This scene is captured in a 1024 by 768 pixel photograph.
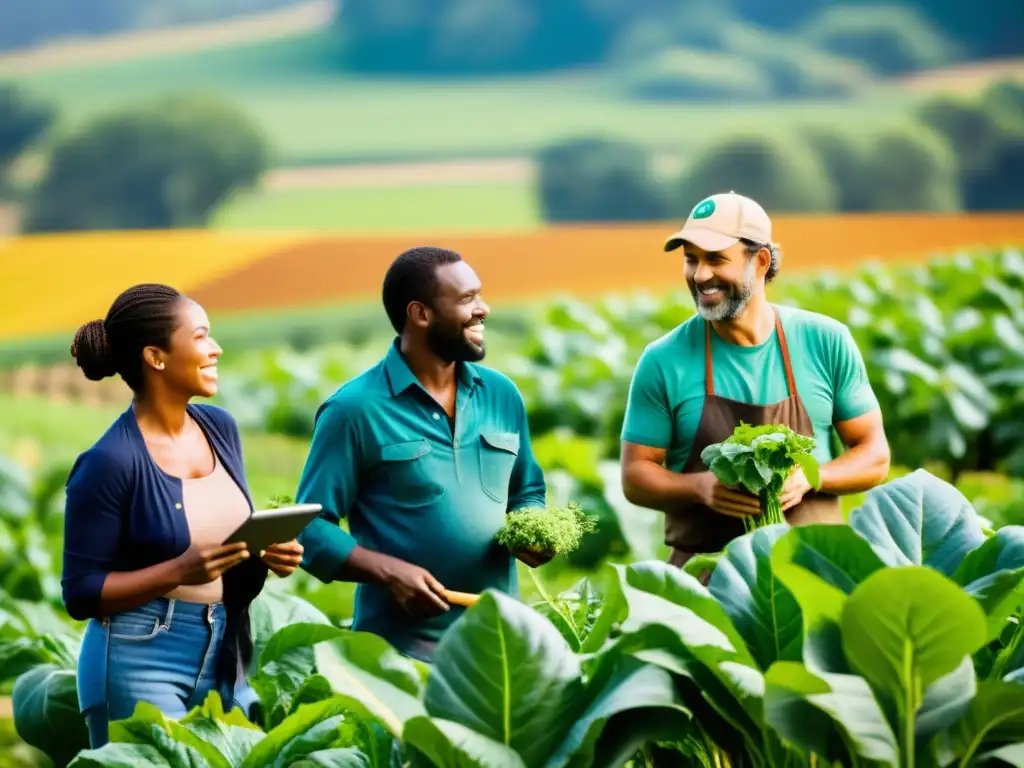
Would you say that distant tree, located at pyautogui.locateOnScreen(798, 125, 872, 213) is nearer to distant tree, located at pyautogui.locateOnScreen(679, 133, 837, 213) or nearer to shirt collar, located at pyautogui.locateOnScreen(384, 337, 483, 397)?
distant tree, located at pyautogui.locateOnScreen(679, 133, 837, 213)

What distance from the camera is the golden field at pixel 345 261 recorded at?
2038cm

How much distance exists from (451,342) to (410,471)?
0.87ft

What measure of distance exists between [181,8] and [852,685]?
32.1m

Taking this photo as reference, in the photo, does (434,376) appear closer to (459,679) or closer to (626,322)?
(459,679)

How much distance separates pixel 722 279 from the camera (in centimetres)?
334

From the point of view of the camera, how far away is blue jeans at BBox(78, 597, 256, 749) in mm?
3102

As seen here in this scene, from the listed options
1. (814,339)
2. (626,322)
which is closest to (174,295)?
(814,339)

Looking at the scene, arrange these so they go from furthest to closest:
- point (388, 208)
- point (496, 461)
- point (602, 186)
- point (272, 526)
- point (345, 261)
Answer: point (388, 208) < point (602, 186) < point (345, 261) < point (496, 461) < point (272, 526)

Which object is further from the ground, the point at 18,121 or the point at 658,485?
the point at 18,121

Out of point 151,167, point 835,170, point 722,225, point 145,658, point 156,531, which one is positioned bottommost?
point 145,658

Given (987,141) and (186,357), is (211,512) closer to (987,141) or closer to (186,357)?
(186,357)

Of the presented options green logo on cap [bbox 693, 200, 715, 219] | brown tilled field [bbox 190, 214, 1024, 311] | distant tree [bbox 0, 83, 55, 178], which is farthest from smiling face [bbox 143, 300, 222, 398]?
distant tree [bbox 0, 83, 55, 178]

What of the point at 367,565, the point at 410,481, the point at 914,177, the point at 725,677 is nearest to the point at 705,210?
the point at 410,481

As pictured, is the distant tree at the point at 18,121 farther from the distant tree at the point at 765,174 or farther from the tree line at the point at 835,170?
the distant tree at the point at 765,174
